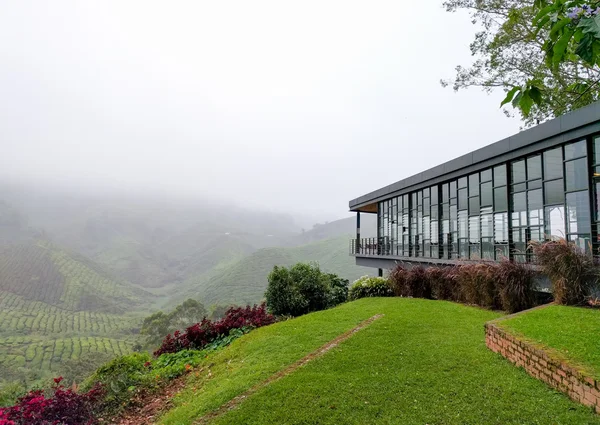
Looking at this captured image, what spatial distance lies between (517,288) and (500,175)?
495 cm

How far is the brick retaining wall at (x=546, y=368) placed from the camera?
3541mm

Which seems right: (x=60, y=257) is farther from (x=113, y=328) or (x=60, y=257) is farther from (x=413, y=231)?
(x=413, y=231)

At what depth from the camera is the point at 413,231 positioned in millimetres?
18000

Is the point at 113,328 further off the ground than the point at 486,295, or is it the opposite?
the point at 486,295

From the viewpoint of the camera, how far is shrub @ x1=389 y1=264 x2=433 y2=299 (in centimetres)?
1152

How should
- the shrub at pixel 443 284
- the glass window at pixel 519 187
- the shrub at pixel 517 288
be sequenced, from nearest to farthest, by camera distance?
the shrub at pixel 517 288 → the shrub at pixel 443 284 → the glass window at pixel 519 187

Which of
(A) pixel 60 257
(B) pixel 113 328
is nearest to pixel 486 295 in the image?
(B) pixel 113 328

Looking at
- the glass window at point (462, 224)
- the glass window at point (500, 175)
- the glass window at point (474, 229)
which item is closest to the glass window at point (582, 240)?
the glass window at point (500, 175)

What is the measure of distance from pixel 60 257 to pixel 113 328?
42.5m

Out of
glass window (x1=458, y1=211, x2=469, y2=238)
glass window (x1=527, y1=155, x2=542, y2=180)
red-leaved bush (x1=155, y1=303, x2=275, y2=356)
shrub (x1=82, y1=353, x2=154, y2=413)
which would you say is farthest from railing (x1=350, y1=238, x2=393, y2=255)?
shrub (x1=82, y1=353, x2=154, y2=413)

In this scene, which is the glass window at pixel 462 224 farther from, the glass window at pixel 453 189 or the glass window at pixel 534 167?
the glass window at pixel 534 167

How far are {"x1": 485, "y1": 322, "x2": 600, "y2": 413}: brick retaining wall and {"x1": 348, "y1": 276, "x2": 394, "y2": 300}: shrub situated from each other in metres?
7.10

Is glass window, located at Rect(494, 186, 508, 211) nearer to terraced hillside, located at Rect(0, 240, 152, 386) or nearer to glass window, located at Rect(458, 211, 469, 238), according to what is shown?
glass window, located at Rect(458, 211, 469, 238)

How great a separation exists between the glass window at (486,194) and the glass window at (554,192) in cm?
235
